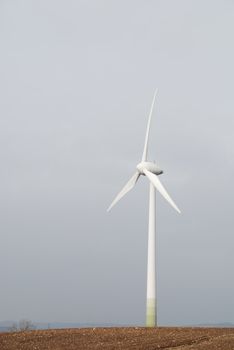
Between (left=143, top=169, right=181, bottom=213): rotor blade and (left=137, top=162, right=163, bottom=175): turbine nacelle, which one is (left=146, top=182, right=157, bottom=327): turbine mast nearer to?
(left=143, top=169, right=181, bottom=213): rotor blade

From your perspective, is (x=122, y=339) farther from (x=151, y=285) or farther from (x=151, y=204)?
(x=151, y=204)

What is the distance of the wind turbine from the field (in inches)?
186

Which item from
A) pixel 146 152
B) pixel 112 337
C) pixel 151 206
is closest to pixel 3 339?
pixel 112 337

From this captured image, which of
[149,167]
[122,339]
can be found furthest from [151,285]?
[149,167]

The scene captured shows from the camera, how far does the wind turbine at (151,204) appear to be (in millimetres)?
49938

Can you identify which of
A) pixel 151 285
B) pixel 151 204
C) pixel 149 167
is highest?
pixel 149 167

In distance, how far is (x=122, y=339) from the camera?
133 ft

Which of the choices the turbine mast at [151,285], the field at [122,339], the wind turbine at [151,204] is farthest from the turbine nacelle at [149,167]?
the field at [122,339]

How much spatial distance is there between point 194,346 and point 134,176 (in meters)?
22.0

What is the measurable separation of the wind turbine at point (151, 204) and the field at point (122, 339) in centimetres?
472

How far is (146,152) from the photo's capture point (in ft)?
181

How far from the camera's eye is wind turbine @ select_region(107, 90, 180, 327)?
49.9 m

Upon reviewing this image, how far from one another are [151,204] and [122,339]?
47.7 ft

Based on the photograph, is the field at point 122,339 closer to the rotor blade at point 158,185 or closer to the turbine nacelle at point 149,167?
the rotor blade at point 158,185
